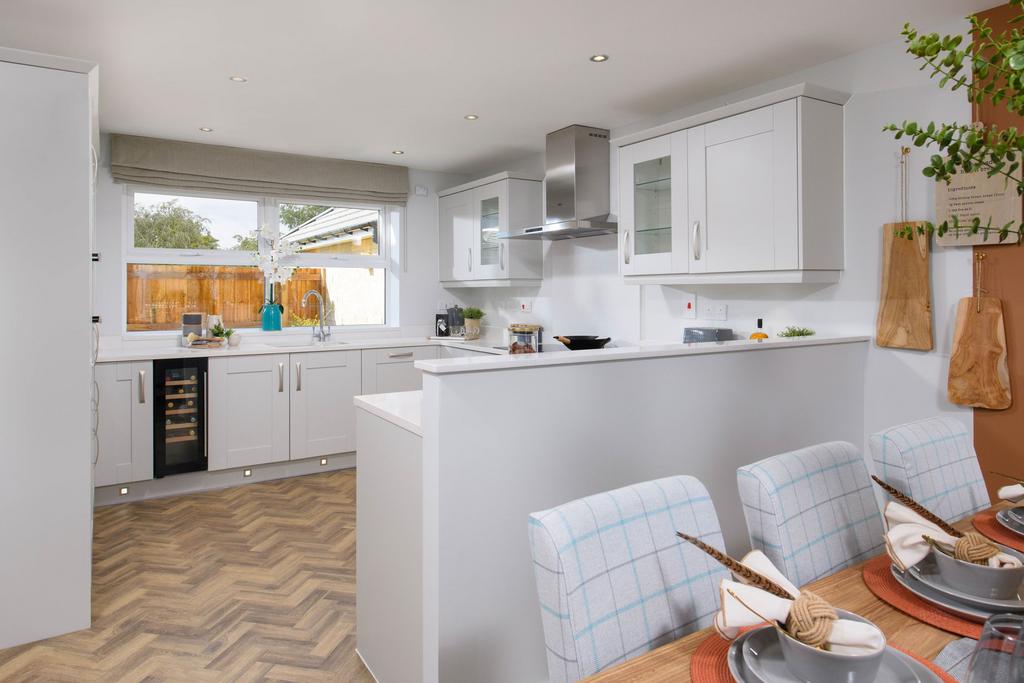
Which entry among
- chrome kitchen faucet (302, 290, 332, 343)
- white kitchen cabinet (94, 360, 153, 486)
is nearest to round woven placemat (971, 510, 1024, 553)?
white kitchen cabinet (94, 360, 153, 486)

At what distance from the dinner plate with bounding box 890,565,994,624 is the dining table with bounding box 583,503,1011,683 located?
56 millimetres

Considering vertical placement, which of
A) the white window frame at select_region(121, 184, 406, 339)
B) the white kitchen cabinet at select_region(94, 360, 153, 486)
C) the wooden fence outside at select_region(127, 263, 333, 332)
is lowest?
the white kitchen cabinet at select_region(94, 360, 153, 486)

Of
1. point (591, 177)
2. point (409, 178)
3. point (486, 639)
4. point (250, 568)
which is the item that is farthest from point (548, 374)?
point (409, 178)

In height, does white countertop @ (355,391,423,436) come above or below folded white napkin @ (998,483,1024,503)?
above

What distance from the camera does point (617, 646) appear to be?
1.07m

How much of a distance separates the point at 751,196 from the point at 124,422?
151 inches

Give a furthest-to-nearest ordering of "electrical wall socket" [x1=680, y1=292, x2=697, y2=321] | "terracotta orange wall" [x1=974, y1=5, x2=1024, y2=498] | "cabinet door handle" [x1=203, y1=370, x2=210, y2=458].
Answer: "cabinet door handle" [x1=203, y1=370, x2=210, y2=458]
"electrical wall socket" [x1=680, y1=292, x2=697, y2=321]
"terracotta orange wall" [x1=974, y1=5, x2=1024, y2=498]

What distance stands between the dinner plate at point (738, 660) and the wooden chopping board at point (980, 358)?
2.16m

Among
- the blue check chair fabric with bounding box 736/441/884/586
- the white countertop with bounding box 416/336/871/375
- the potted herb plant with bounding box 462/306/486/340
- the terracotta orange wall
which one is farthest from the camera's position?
the potted herb plant with bounding box 462/306/486/340

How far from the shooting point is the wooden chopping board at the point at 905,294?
269cm

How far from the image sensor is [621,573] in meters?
1.10

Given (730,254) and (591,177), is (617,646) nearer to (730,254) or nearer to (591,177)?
(730,254)

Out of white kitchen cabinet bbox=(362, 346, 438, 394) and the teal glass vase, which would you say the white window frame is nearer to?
the teal glass vase

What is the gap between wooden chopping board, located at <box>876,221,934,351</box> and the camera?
106 inches
